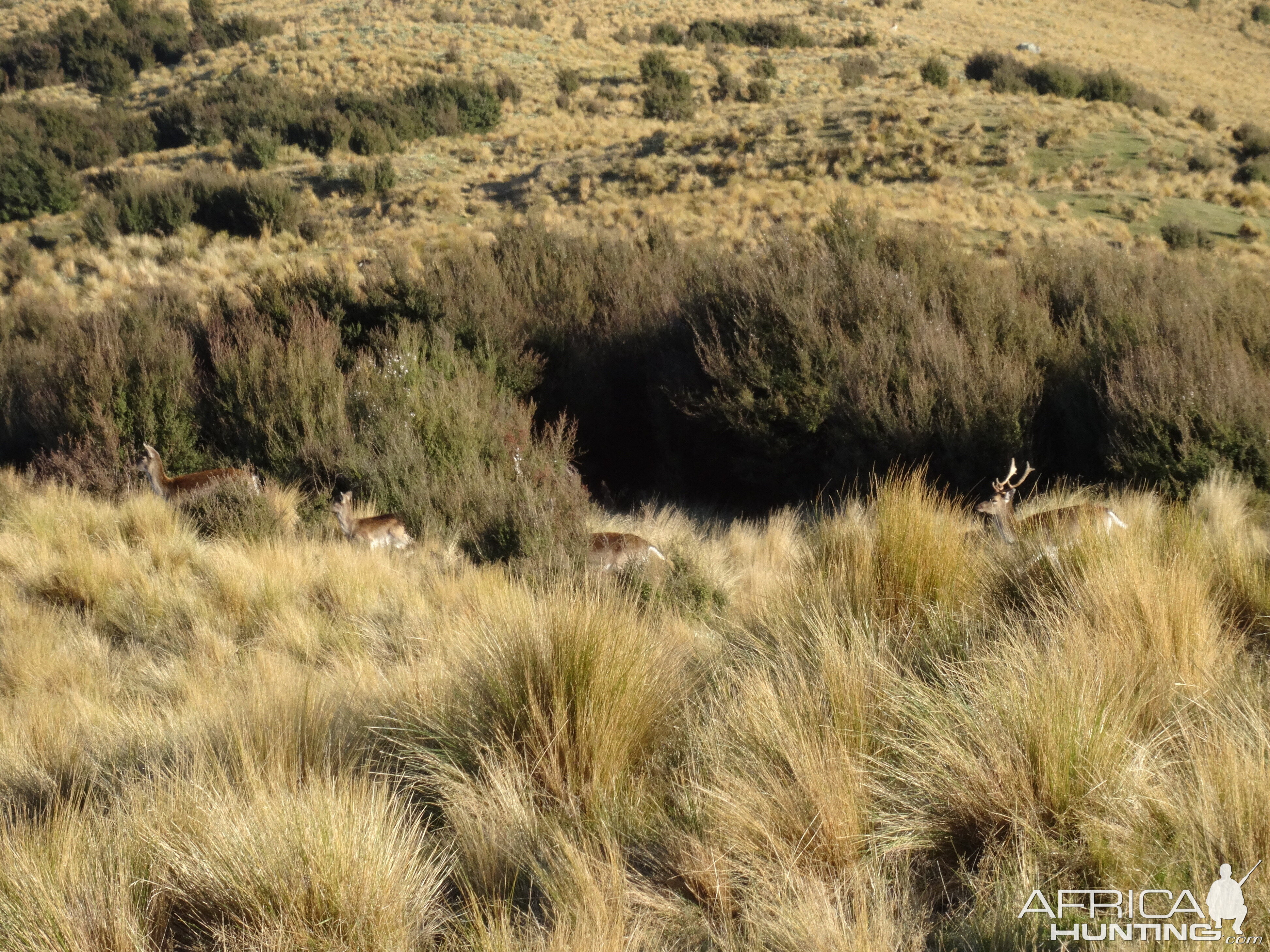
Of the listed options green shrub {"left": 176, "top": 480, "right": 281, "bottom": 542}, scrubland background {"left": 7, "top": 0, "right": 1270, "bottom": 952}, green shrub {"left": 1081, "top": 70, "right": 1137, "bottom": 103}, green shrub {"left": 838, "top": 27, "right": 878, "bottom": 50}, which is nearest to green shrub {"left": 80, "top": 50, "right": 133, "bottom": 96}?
scrubland background {"left": 7, "top": 0, "right": 1270, "bottom": 952}

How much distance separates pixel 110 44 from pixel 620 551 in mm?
45568

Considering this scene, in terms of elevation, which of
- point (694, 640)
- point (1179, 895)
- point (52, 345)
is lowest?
point (52, 345)

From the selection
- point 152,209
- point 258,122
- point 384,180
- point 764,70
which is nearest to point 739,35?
point 764,70

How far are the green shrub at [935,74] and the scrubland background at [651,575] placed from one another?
35.2 feet

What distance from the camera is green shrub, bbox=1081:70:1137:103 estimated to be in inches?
1199

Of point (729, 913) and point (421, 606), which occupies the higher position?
point (729, 913)

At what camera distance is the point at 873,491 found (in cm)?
754

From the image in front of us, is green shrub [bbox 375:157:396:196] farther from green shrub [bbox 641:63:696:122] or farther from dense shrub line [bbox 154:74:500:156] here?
green shrub [bbox 641:63:696:122]

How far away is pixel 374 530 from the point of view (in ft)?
23.8

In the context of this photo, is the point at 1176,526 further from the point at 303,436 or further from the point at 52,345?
the point at 52,345

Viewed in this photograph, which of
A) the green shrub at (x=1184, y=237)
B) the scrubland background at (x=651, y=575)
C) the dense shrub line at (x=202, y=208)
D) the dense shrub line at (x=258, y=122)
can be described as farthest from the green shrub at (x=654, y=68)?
the green shrub at (x=1184, y=237)

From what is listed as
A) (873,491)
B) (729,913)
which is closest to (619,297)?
(873,491)

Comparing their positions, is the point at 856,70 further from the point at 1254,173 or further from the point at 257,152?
the point at 257,152

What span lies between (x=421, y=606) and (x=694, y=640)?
1.78 meters
